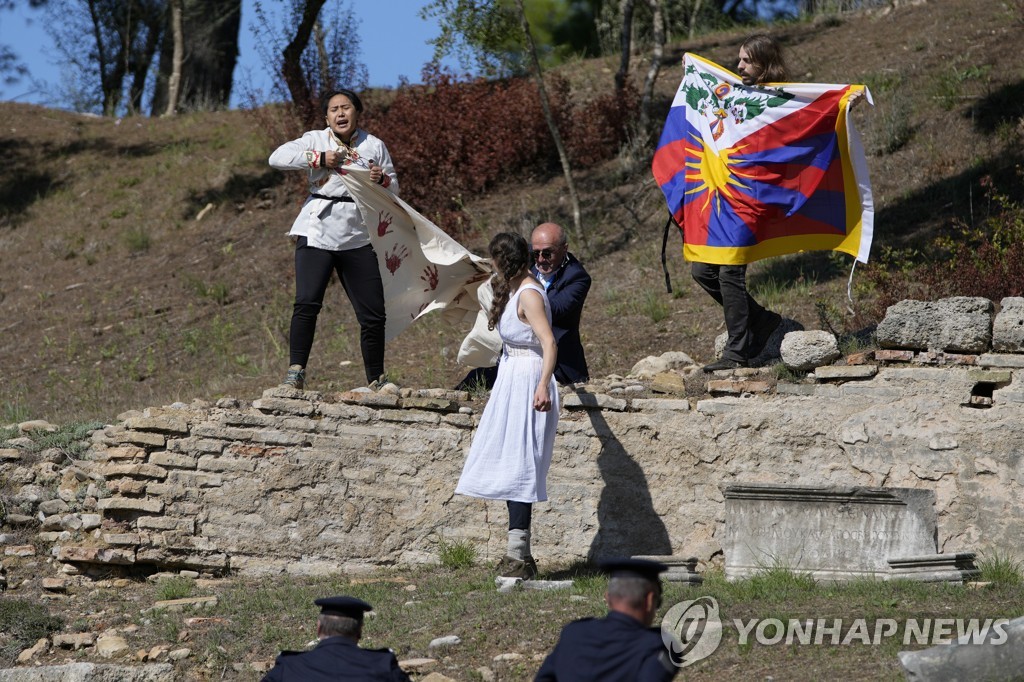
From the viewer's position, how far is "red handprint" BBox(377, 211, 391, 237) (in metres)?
8.23

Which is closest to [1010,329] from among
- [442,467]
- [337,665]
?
[442,467]

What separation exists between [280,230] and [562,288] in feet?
28.1

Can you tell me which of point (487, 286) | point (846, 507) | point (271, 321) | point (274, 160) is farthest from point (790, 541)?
point (271, 321)

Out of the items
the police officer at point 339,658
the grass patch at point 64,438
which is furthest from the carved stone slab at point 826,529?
the grass patch at point 64,438

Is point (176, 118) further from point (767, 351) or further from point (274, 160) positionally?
point (767, 351)

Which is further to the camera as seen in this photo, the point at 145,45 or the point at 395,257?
the point at 145,45

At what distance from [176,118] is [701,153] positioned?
13.3 meters

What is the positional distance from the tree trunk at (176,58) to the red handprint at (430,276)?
1190 cm

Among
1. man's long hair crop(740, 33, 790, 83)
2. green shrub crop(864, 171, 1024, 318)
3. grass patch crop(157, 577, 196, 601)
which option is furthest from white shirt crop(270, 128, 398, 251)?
green shrub crop(864, 171, 1024, 318)

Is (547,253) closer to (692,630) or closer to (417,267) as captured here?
(417,267)

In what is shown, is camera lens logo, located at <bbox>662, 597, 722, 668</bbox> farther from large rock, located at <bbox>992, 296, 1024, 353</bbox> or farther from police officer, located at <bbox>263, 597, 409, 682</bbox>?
large rock, located at <bbox>992, 296, 1024, 353</bbox>

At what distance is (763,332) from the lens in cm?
819

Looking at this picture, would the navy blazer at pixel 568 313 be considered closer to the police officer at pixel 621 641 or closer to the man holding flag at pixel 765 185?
the man holding flag at pixel 765 185

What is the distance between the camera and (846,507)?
659 cm
